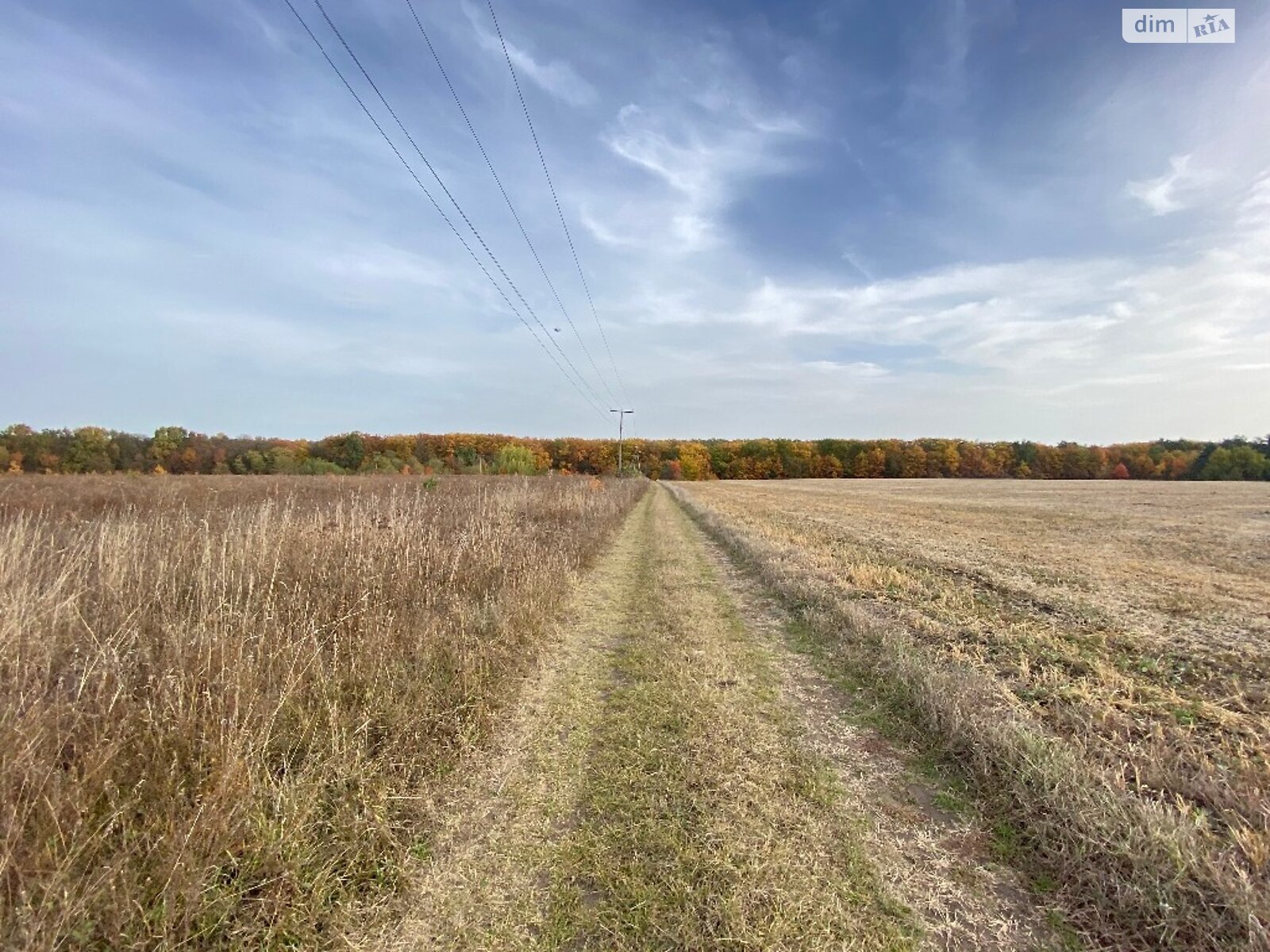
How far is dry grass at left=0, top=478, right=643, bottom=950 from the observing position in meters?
2.19

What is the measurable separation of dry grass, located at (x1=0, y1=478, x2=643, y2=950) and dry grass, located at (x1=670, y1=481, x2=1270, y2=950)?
3.83 metres

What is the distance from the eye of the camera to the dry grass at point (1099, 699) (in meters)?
2.49

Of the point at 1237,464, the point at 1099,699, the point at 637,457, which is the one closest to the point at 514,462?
the point at 1099,699

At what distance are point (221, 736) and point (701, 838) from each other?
2850mm

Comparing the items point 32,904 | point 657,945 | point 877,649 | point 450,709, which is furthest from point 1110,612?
point 32,904

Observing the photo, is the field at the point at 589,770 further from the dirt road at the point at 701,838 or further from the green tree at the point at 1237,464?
the green tree at the point at 1237,464

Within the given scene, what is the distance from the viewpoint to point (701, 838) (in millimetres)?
2947

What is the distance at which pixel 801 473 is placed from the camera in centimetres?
12206

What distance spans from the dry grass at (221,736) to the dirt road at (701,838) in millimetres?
437

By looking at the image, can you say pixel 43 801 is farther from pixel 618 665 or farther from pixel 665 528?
pixel 665 528

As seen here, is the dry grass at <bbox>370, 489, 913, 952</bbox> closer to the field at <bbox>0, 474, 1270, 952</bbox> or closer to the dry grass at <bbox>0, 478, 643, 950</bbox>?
the field at <bbox>0, 474, 1270, 952</bbox>

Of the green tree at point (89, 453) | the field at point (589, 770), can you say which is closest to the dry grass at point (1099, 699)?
the field at point (589, 770)

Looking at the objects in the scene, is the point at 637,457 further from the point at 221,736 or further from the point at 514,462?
the point at 221,736

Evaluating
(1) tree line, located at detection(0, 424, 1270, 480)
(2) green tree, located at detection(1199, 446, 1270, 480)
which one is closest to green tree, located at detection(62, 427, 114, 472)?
(1) tree line, located at detection(0, 424, 1270, 480)
